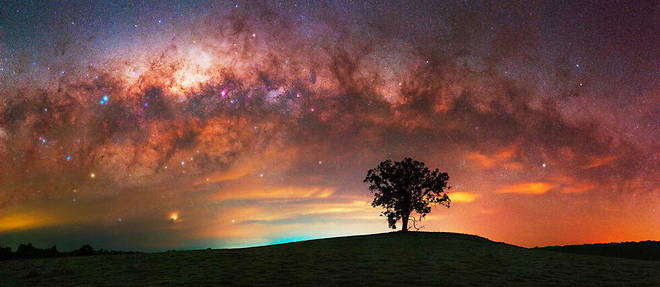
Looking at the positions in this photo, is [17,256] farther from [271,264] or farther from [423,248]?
[423,248]

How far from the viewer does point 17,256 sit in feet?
184

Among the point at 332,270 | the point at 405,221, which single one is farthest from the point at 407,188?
the point at 332,270

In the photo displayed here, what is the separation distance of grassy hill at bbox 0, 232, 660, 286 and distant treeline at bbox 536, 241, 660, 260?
24362 millimetres

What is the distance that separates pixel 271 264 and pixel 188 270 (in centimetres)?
541

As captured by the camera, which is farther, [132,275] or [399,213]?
[399,213]

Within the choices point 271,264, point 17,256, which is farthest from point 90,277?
point 17,256

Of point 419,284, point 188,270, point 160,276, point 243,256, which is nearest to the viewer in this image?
point 419,284

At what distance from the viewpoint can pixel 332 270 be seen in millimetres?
26562

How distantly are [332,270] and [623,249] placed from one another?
52.0 meters

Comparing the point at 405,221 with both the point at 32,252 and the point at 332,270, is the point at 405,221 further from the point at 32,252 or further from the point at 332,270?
the point at 32,252

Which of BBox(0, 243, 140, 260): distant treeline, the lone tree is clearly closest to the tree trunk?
the lone tree

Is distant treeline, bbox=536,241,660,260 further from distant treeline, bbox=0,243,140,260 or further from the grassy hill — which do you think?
distant treeline, bbox=0,243,140,260

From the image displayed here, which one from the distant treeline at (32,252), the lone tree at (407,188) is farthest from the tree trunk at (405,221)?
the distant treeline at (32,252)

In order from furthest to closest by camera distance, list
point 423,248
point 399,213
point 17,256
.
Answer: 1. point 399,213
2. point 17,256
3. point 423,248
